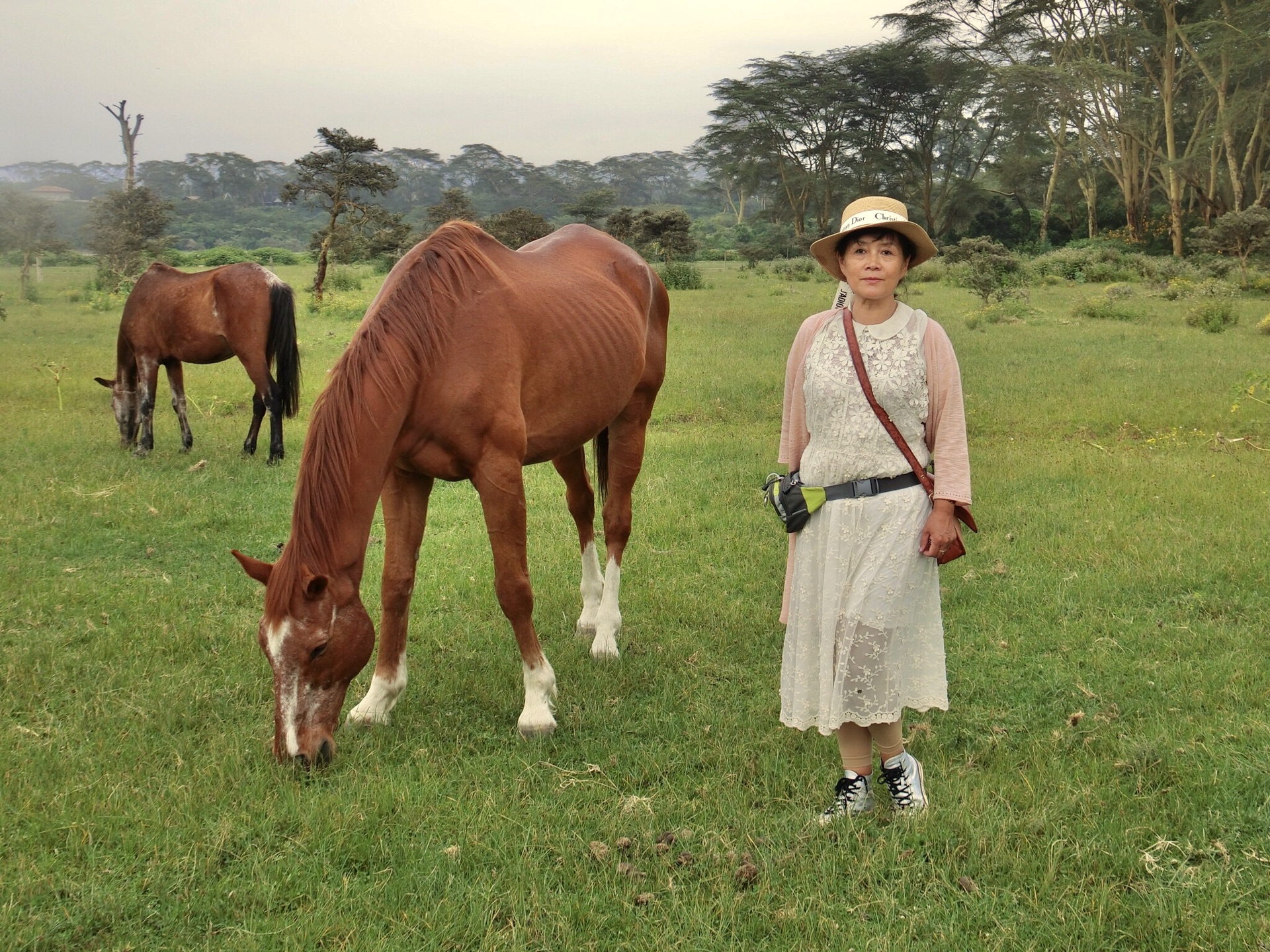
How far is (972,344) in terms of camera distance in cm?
1405

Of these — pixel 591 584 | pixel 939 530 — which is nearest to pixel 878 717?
pixel 939 530

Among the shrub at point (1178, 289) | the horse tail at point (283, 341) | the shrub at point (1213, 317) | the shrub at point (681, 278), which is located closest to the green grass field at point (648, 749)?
the horse tail at point (283, 341)

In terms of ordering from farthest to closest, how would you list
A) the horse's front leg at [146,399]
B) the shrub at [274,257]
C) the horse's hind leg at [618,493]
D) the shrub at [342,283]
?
the shrub at [274,257], the shrub at [342,283], the horse's front leg at [146,399], the horse's hind leg at [618,493]

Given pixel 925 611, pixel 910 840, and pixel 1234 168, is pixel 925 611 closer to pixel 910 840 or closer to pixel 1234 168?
pixel 910 840

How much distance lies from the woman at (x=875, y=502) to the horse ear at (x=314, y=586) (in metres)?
1.48

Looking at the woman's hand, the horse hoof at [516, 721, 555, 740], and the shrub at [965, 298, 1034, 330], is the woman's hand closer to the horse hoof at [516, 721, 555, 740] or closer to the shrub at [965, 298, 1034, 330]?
the horse hoof at [516, 721, 555, 740]

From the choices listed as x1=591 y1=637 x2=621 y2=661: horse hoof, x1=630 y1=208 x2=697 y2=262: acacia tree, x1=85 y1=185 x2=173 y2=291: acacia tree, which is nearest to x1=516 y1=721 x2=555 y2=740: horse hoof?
x1=591 y1=637 x2=621 y2=661: horse hoof

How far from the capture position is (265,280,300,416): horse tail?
8.80 m

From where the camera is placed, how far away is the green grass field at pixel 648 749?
8.32 ft

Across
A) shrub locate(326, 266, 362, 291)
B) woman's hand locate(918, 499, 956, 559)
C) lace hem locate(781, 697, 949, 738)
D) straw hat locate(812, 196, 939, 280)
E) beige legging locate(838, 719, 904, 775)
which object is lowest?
beige legging locate(838, 719, 904, 775)

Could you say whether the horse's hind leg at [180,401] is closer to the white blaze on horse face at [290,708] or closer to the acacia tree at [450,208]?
the white blaze on horse face at [290,708]

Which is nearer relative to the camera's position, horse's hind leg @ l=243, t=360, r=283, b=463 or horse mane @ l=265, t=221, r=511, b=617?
horse mane @ l=265, t=221, r=511, b=617

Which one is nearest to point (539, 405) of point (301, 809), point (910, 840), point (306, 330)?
point (301, 809)

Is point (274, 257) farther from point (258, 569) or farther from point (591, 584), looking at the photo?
point (258, 569)
